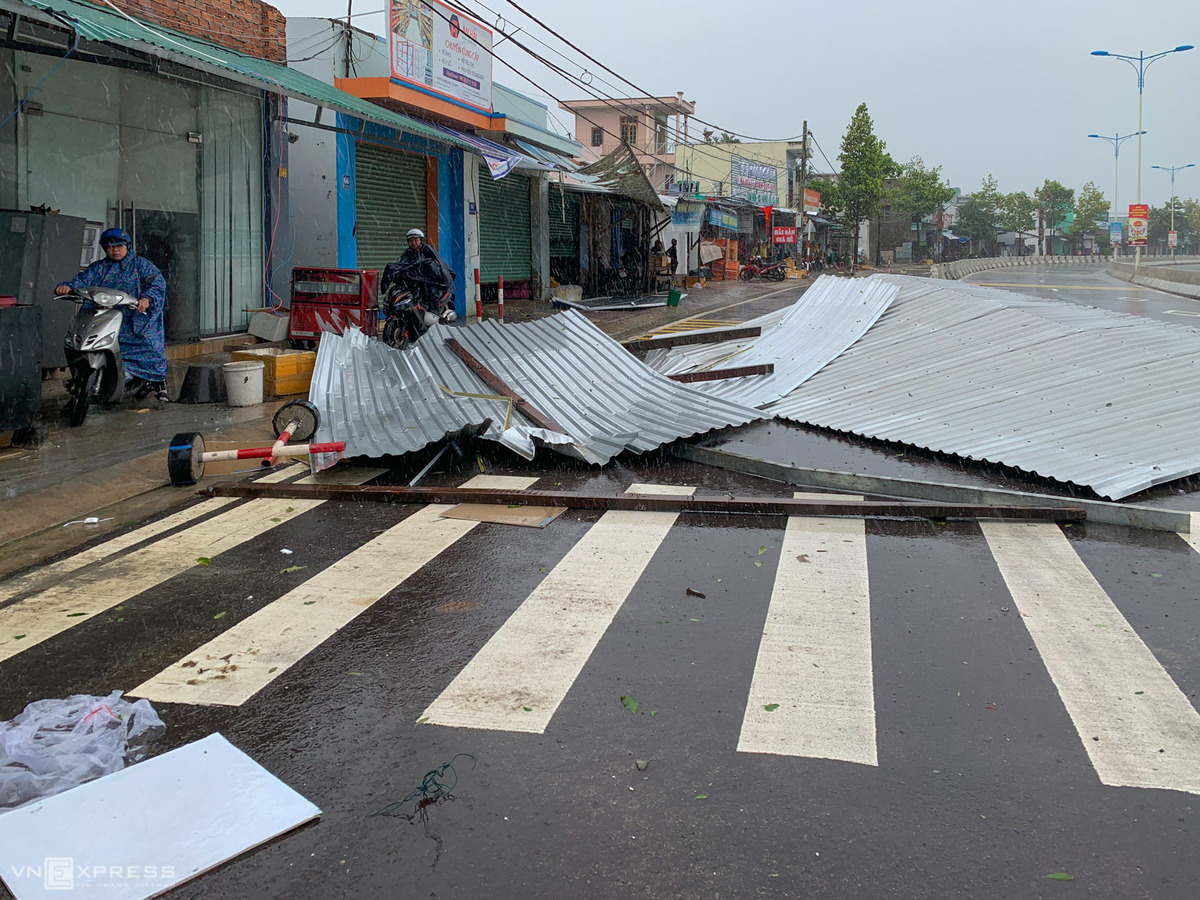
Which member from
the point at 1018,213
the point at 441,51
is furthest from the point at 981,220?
the point at 441,51

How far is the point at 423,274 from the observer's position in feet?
41.5

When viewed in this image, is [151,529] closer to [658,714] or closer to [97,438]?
[97,438]

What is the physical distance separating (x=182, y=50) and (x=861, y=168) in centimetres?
6500

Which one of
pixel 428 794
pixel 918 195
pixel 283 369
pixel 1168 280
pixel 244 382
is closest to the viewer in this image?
pixel 428 794

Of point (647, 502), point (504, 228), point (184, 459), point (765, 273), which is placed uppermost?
point (765, 273)

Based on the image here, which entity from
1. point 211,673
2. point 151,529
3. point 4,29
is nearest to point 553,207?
point 4,29

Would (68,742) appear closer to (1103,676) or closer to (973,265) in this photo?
(1103,676)

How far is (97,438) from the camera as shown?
8.94 m

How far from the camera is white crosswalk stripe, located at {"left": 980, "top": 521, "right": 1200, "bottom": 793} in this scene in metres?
3.58

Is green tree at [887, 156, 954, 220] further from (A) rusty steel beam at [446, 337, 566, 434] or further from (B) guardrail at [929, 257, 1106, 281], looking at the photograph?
(A) rusty steel beam at [446, 337, 566, 434]

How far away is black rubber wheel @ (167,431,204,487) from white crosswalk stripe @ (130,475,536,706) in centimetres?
202

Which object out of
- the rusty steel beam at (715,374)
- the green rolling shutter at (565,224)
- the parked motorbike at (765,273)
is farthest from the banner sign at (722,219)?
the rusty steel beam at (715,374)

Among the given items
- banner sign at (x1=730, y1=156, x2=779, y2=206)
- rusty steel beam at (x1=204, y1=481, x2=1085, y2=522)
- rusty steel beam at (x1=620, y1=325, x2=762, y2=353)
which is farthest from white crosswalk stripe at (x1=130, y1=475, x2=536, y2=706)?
banner sign at (x1=730, y1=156, x2=779, y2=206)

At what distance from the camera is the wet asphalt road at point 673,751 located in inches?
116
